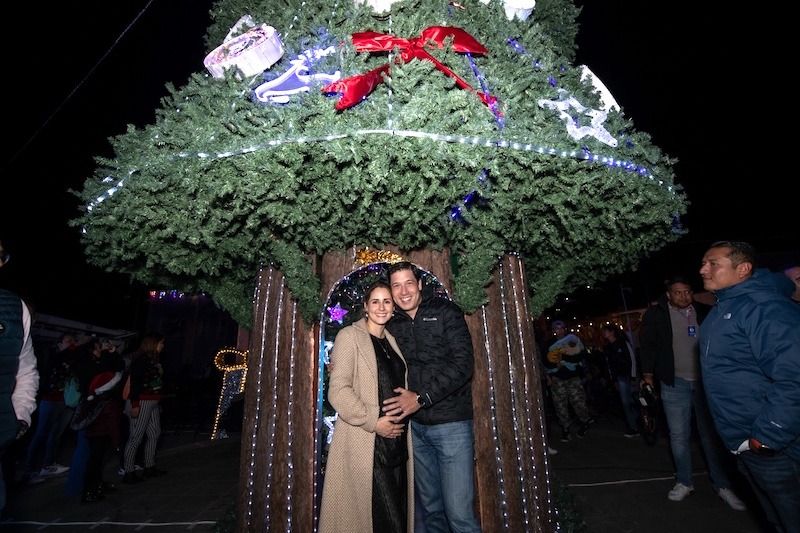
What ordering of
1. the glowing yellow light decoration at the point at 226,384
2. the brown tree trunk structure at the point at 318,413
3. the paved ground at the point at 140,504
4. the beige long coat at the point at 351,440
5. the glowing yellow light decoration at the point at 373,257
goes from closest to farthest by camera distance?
the beige long coat at the point at 351,440 < the brown tree trunk structure at the point at 318,413 < the glowing yellow light decoration at the point at 373,257 < the paved ground at the point at 140,504 < the glowing yellow light decoration at the point at 226,384

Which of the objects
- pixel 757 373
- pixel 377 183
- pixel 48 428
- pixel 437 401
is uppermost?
pixel 377 183

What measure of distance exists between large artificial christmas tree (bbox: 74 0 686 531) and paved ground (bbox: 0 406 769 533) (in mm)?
1391

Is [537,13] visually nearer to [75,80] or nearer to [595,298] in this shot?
[75,80]

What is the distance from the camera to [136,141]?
93.5 inches

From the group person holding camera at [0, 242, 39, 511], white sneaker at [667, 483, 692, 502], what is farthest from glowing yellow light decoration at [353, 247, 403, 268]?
white sneaker at [667, 483, 692, 502]

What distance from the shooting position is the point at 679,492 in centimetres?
427

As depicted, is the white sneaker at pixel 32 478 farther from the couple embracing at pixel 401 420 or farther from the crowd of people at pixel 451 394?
the couple embracing at pixel 401 420

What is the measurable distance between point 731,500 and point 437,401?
11.8 feet

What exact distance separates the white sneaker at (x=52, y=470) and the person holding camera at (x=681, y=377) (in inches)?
381

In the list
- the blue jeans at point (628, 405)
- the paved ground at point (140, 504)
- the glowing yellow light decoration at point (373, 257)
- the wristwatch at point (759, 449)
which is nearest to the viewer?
the wristwatch at point (759, 449)

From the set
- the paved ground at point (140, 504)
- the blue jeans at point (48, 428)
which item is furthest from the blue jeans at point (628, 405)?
the blue jeans at point (48, 428)

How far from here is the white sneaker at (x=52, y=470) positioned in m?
6.78

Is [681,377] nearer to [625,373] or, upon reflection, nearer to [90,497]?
[625,373]

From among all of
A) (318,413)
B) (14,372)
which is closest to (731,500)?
(318,413)
